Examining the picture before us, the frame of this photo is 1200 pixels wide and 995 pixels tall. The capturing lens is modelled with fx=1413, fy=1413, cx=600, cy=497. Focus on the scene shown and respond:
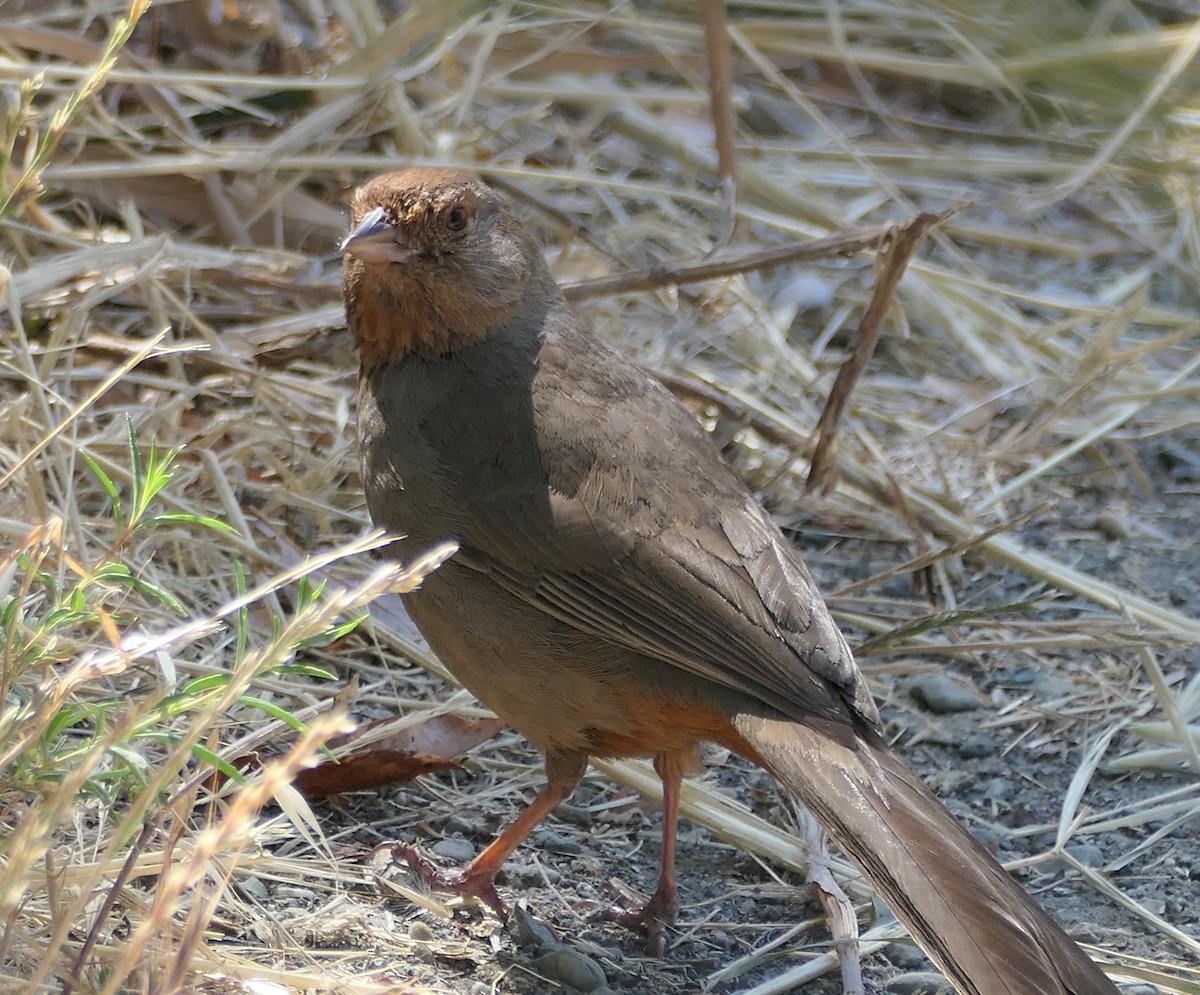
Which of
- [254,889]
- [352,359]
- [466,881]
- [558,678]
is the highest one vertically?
[352,359]

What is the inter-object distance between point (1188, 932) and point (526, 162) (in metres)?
A: 4.05

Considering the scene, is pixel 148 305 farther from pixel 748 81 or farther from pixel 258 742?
pixel 748 81

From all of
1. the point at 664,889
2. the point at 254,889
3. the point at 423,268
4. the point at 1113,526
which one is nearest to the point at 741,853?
the point at 664,889

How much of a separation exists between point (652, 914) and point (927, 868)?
784mm

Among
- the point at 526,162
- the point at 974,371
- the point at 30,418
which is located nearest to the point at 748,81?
the point at 526,162

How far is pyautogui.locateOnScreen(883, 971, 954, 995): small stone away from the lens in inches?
115

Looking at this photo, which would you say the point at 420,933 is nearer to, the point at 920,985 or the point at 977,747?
the point at 920,985

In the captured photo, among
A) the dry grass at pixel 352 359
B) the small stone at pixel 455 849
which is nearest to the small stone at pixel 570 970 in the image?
the dry grass at pixel 352 359

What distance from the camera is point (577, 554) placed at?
2998 mm

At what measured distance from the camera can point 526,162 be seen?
5.97 meters

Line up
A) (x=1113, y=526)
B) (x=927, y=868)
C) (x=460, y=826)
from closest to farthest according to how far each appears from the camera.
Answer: (x=927, y=868) → (x=460, y=826) → (x=1113, y=526)

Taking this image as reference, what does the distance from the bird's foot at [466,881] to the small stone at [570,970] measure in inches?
7.6

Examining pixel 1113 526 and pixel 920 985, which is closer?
pixel 920 985

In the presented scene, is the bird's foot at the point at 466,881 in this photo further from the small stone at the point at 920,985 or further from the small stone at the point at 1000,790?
the small stone at the point at 1000,790
